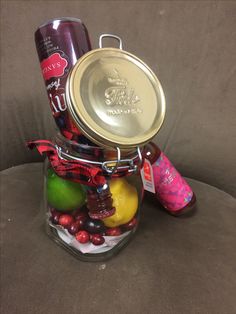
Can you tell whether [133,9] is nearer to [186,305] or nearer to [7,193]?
[7,193]

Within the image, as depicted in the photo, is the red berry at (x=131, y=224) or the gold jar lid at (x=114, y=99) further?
the red berry at (x=131, y=224)

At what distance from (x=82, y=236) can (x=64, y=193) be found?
7 centimetres

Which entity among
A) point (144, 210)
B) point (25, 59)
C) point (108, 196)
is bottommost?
point (144, 210)

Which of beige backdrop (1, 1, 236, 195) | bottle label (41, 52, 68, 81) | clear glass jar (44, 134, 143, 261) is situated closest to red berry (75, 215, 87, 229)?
clear glass jar (44, 134, 143, 261)

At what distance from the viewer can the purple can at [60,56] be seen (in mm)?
438

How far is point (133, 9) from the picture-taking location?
663 millimetres

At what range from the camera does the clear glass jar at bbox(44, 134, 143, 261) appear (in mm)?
428

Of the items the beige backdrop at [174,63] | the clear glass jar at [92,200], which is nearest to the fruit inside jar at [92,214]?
the clear glass jar at [92,200]

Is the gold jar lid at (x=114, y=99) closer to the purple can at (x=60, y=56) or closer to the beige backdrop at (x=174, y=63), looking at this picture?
the purple can at (x=60, y=56)

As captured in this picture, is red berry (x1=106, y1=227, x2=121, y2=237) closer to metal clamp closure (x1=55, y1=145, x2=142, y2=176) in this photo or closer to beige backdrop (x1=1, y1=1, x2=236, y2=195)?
metal clamp closure (x1=55, y1=145, x2=142, y2=176)

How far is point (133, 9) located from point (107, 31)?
0.07m

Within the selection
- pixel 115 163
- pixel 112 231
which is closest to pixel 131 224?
pixel 112 231

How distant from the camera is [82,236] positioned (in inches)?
19.3

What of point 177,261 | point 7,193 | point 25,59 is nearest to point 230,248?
point 177,261
